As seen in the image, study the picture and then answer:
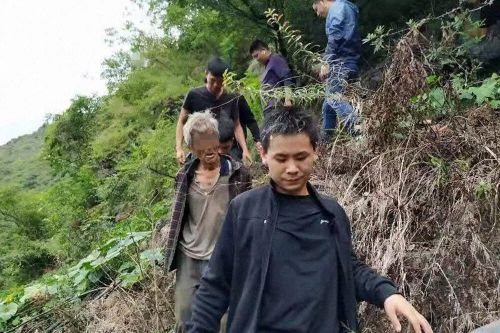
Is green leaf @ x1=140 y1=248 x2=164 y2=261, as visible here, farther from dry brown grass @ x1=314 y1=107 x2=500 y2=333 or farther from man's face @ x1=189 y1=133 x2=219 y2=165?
dry brown grass @ x1=314 y1=107 x2=500 y2=333

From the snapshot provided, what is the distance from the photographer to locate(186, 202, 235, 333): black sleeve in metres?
2.23

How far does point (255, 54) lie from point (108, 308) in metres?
3.29

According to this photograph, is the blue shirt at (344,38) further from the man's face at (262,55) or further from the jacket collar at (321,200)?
the jacket collar at (321,200)

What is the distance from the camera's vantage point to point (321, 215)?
7.23ft

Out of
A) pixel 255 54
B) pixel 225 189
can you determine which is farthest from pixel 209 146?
pixel 255 54

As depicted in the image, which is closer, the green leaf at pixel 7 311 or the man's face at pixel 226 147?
the man's face at pixel 226 147

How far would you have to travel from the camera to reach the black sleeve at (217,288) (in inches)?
87.7

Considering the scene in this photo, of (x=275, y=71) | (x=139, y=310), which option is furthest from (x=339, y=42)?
(x=139, y=310)

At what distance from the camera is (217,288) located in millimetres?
2244

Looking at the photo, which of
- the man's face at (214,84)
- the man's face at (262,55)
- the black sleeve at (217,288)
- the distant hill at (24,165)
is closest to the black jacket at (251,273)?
the black sleeve at (217,288)

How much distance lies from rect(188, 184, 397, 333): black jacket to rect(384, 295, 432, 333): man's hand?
5cm

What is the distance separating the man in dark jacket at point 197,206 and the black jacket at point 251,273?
1.19 m

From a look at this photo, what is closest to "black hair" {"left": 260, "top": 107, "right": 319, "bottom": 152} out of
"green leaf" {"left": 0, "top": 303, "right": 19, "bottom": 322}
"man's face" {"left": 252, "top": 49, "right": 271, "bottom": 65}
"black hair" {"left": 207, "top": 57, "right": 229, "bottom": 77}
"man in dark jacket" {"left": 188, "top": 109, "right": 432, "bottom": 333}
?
"man in dark jacket" {"left": 188, "top": 109, "right": 432, "bottom": 333}

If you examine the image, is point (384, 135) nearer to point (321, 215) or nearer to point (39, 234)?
point (321, 215)
